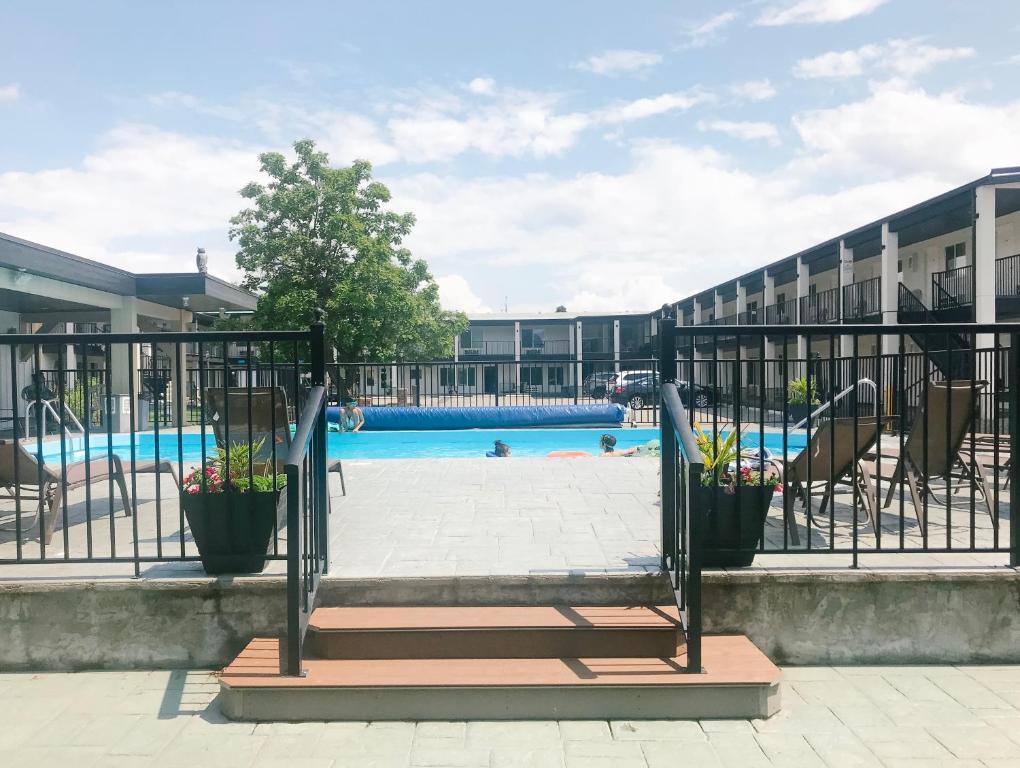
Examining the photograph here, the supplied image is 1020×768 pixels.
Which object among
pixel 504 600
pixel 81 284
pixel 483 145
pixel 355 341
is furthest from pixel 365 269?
pixel 504 600

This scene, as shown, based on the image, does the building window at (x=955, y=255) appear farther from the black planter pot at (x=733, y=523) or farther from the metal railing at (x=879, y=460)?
the black planter pot at (x=733, y=523)

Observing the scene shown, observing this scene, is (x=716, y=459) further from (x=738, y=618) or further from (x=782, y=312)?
(x=782, y=312)

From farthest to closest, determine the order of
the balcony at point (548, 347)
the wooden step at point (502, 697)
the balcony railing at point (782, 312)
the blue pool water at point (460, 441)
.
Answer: the balcony at point (548, 347)
the balcony railing at point (782, 312)
the blue pool water at point (460, 441)
the wooden step at point (502, 697)

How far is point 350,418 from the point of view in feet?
47.3

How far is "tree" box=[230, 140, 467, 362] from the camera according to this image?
21.7m

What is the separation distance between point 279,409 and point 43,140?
6.24m

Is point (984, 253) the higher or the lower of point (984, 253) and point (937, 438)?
the higher

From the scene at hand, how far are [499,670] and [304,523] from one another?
40.9 inches

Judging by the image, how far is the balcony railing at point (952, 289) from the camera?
18703mm

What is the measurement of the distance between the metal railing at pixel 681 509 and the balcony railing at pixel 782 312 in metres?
26.5

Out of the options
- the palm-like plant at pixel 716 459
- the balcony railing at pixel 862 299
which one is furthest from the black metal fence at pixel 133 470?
the balcony railing at pixel 862 299

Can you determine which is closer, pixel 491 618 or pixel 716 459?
pixel 491 618

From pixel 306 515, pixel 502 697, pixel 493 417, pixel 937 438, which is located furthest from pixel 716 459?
pixel 493 417

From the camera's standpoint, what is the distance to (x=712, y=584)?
3.24 meters
